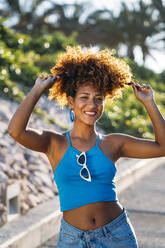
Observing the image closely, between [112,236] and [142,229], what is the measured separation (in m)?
3.23

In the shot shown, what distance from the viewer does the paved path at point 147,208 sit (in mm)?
5082

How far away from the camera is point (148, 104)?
2.70m

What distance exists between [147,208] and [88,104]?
4231 mm

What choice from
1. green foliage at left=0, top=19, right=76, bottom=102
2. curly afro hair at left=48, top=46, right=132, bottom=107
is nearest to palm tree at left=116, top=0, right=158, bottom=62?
green foliage at left=0, top=19, right=76, bottom=102

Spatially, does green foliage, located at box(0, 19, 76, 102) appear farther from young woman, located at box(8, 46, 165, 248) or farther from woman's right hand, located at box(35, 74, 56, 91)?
woman's right hand, located at box(35, 74, 56, 91)

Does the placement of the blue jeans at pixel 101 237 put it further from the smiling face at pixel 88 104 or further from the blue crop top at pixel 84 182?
the smiling face at pixel 88 104

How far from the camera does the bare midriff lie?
2441mm

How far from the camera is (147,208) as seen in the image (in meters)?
6.54

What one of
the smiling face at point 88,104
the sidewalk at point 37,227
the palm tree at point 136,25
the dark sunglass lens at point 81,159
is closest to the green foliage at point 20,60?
the sidewalk at point 37,227

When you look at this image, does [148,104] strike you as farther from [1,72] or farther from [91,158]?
[1,72]

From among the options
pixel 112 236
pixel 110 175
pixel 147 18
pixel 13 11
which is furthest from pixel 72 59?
pixel 147 18

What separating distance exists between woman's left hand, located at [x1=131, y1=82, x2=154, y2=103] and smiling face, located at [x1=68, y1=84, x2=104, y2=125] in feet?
0.77

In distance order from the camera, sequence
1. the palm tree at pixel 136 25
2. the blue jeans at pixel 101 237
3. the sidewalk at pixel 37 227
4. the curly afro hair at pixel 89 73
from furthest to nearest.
→ the palm tree at pixel 136 25 < the sidewalk at pixel 37 227 < the curly afro hair at pixel 89 73 < the blue jeans at pixel 101 237

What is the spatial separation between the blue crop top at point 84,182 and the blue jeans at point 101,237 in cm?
14
